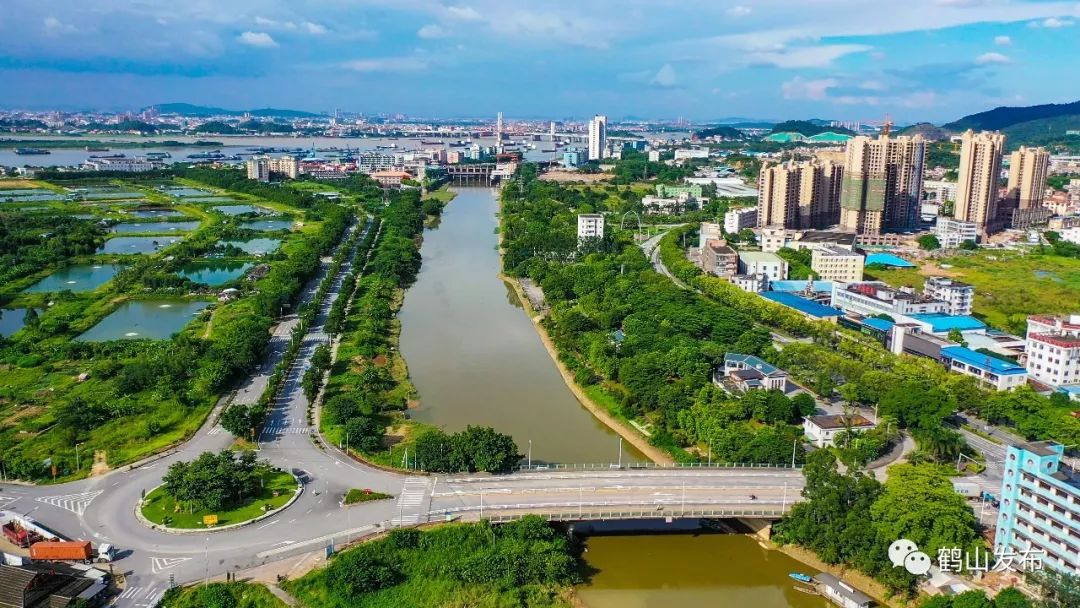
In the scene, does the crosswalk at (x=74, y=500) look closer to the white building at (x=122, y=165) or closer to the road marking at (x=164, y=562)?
the road marking at (x=164, y=562)

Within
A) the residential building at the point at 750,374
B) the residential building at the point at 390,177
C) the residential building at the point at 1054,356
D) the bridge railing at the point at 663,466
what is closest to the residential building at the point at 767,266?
the residential building at the point at 1054,356

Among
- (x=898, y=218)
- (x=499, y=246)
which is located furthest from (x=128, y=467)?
(x=898, y=218)

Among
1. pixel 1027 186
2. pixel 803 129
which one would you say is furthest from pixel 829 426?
pixel 803 129

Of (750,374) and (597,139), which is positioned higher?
(597,139)

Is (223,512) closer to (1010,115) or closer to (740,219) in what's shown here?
(740,219)

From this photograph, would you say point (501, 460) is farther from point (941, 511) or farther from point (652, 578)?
point (941, 511)

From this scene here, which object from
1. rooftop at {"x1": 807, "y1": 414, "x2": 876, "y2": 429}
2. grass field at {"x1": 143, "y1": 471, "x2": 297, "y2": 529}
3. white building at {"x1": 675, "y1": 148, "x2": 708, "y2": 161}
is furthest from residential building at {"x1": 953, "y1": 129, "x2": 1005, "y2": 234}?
white building at {"x1": 675, "y1": 148, "x2": 708, "y2": 161}

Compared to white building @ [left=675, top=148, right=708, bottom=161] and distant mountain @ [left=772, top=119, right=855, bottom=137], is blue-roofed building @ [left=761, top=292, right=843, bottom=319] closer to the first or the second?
white building @ [left=675, top=148, right=708, bottom=161]
